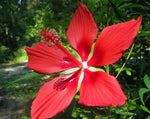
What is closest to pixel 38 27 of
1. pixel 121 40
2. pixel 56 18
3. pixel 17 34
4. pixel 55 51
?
pixel 56 18

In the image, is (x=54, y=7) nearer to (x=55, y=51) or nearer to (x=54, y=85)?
(x=55, y=51)

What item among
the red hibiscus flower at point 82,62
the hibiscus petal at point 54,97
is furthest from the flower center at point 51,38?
the hibiscus petal at point 54,97

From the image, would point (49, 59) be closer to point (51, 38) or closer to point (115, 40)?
point (51, 38)

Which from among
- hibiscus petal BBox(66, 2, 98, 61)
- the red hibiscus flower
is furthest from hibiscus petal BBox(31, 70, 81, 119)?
hibiscus petal BBox(66, 2, 98, 61)

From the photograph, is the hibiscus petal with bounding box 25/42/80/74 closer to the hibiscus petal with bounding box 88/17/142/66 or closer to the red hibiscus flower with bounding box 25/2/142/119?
the red hibiscus flower with bounding box 25/2/142/119

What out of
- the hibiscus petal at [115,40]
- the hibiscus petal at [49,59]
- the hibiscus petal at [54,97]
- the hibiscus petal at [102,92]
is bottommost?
the hibiscus petal at [54,97]

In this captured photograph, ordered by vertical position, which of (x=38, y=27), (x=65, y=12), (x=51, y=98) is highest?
(x=65, y=12)

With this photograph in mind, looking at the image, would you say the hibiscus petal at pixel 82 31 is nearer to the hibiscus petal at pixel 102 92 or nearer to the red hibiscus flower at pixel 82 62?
the red hibiscus flower at pixel 82 62
